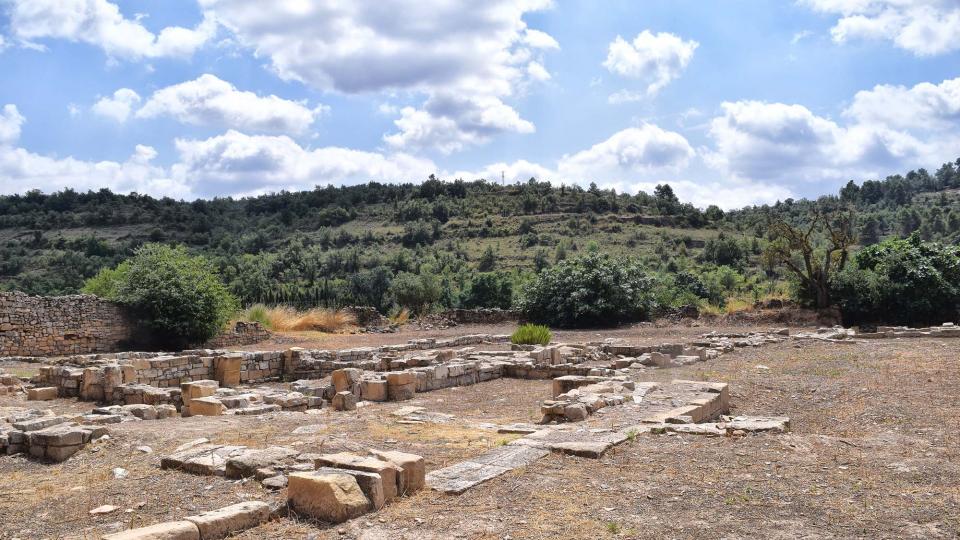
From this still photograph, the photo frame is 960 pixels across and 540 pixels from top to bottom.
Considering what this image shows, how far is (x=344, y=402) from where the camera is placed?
12.2 m

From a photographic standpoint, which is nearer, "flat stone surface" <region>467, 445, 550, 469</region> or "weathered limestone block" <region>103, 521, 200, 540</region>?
"weathered limestone block" <region>103, 521, 200, 540</region>

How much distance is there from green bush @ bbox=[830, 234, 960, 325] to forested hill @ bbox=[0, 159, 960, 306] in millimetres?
15564

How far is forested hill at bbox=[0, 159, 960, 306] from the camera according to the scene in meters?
49.2

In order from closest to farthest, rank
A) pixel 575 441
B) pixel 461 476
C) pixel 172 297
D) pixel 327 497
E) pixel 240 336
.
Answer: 1. pixel 327 497
2. pixel 461 476
3. pixel 575 441
4. pixel 172 297
5. pixel 240 336

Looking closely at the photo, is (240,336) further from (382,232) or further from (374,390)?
(382,232)

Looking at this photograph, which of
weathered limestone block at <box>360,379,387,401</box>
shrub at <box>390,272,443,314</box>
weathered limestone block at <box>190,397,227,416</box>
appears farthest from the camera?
shrub at <box>390,272,443,314</box>

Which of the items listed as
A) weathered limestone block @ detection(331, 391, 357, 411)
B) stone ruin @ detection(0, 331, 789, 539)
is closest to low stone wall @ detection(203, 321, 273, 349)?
stone ruin @ detection(0, 331, 789, 539)

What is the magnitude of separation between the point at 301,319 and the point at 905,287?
21966 millimetres

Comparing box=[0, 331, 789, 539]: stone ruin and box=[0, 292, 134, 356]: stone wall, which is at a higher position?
box=[0, 292, 134, 356]: stone wall

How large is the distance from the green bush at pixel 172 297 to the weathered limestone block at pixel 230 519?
61.5ft

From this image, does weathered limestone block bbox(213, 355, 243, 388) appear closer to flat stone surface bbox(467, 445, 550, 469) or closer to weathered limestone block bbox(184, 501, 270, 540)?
flat stone surface bbox(467, 445, 550, 469)

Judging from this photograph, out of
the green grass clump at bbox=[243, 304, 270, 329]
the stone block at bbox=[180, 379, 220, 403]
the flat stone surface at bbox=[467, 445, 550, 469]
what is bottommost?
the stone block at bbox=[180, 379, 220, 403]

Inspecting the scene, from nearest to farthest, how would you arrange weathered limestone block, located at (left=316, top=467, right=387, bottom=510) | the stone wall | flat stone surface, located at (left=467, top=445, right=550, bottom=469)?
weathered limestone block, located at (left=316, top=467, right=387, bottom=510), flat stone surface, located at (left=467, top=445, right=550, bottom=469), the stone wall

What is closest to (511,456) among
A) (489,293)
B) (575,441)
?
(575,441)
